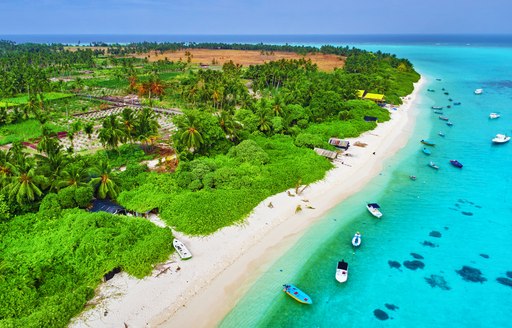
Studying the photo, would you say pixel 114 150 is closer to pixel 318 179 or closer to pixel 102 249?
pixel 102 249

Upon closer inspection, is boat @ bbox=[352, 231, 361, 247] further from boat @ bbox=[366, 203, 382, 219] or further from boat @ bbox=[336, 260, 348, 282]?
boat @ bbox=[366, 203, 382, 219]

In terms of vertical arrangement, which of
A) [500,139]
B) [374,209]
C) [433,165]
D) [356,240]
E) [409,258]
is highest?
[500,139]

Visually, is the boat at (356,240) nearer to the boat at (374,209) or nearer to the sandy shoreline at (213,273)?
the sandy shoreline at (213,273)

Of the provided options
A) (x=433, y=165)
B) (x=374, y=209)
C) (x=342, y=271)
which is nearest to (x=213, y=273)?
(x=342, y=271)

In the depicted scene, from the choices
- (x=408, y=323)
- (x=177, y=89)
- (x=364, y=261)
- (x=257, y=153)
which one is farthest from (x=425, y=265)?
(x=177, y=89)

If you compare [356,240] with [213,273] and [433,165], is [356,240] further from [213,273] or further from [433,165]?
[433,165]

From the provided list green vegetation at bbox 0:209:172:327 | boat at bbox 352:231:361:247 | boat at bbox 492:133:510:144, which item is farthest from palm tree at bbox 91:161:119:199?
boat at bbox 492:133:510:144
